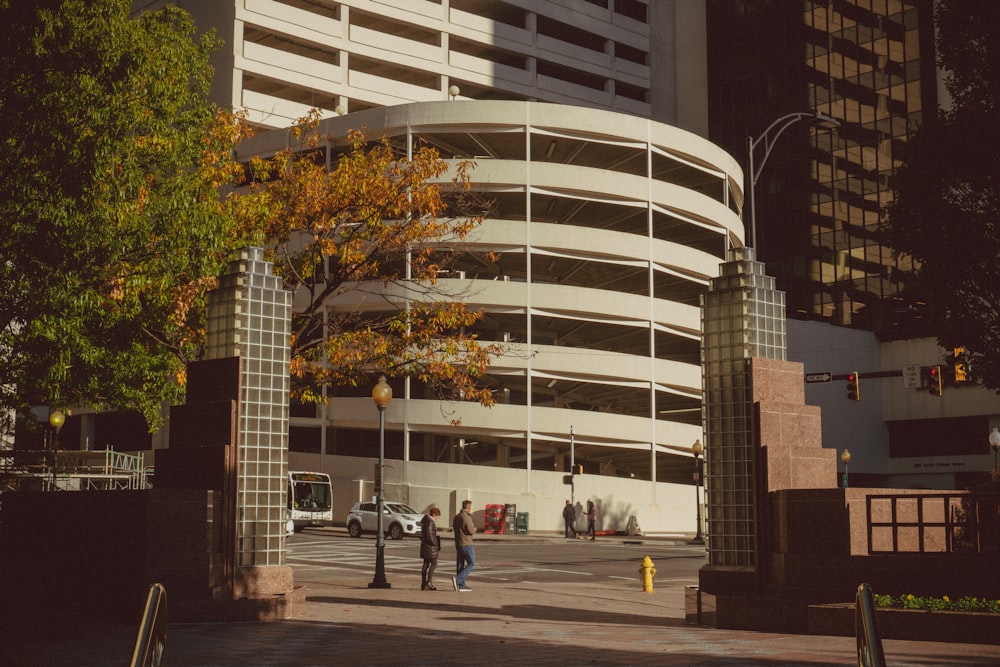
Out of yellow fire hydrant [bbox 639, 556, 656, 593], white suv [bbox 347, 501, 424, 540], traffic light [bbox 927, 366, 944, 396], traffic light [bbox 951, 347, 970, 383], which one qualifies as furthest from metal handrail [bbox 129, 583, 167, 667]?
white suv [bbox 347, 501, 424, 540]

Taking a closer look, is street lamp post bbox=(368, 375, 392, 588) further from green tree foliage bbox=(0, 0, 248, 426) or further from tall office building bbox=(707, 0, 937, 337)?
tall office building bbox=(707, 0, 937, 337)

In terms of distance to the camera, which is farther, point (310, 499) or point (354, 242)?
point (310, 499)

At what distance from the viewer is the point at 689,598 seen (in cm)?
1725

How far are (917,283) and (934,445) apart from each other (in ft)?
171

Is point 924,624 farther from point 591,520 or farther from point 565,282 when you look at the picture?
point 565,282

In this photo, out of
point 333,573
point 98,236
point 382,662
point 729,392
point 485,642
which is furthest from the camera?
point 333,573

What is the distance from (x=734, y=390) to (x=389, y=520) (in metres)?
30.8

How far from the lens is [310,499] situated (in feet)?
172

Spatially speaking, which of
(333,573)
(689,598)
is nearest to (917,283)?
(689,598)

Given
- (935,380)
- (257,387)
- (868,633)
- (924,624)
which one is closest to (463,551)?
(257,387)

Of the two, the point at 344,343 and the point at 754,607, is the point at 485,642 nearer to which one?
the point at 754,607

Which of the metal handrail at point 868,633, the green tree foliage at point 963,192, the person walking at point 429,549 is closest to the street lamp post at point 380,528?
the person walking at point 429,549

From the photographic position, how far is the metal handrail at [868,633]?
4914 mm

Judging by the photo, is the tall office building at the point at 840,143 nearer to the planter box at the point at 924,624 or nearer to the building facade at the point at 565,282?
the building facade at the point at 565,282
